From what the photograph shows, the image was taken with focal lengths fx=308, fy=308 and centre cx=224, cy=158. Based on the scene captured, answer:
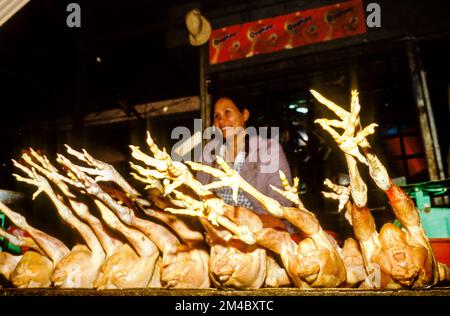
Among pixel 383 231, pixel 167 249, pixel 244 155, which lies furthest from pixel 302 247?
pixel 244 155

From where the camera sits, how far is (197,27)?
5.54 metres

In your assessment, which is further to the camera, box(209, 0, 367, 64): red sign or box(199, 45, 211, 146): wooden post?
box(199, 45, 211, 146): wooden post

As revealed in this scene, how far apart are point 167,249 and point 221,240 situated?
1.65 feet

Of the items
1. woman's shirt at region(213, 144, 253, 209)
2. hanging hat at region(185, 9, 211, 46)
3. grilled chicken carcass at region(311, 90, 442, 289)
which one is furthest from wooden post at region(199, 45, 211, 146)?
grilled chicken carcass at region(311, 90, 442, 289)

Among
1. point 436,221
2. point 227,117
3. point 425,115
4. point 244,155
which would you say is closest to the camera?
point 436,221

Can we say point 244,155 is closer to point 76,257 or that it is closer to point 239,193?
point 239,193

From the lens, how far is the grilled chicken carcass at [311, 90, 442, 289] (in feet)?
5.80

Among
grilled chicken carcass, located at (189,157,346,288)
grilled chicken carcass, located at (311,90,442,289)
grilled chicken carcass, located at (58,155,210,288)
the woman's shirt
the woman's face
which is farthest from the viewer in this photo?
the woman's face

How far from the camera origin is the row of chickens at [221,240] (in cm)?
186

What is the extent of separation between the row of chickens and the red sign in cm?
393

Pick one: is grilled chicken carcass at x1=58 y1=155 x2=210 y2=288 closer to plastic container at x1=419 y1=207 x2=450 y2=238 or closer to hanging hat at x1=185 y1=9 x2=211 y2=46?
plastic container at x1=419 y1=207 x2=450 y2=238

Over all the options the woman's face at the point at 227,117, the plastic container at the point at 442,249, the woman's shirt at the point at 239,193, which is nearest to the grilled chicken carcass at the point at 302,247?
the plastic container at the point at 442,249

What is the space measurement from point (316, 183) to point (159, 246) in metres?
3.53

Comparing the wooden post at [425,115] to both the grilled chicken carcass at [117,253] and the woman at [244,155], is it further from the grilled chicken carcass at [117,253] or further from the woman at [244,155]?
the grilled chicken carcass at [117,253]
